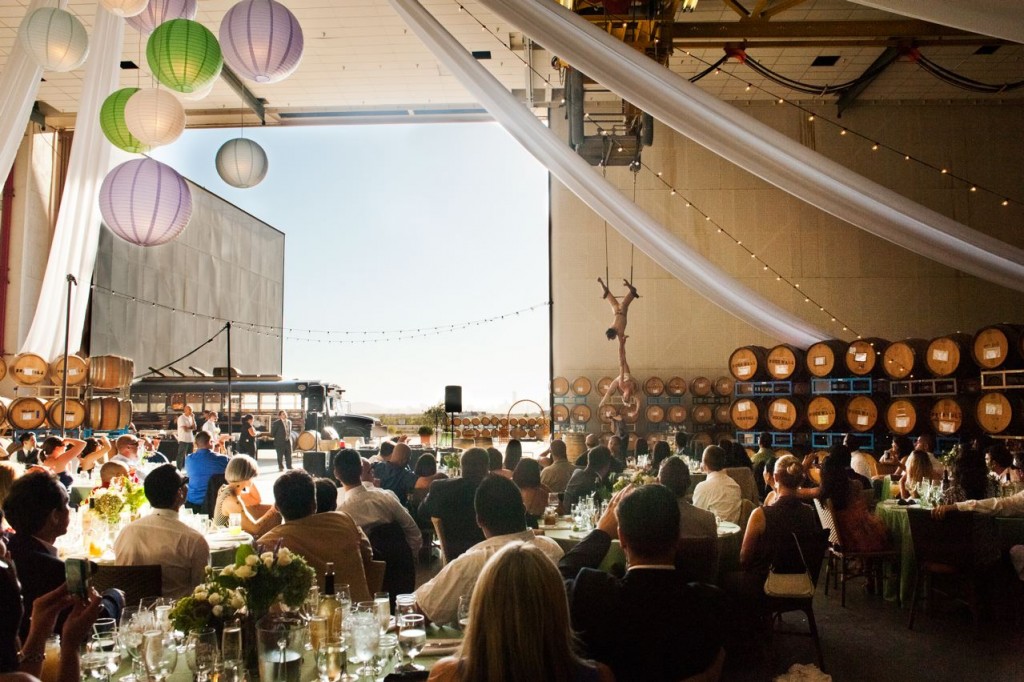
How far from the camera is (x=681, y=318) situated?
15.6m

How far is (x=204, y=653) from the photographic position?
2053 mm

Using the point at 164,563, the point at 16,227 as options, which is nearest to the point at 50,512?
the point at 164,563

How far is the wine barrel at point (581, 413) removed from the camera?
1493cm

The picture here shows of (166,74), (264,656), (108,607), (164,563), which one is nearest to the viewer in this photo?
(264,656)

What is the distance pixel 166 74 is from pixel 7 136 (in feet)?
12.9

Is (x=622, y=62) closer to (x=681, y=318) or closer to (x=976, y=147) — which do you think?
(x=681, y=318)

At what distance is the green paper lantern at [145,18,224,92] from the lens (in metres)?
5.37

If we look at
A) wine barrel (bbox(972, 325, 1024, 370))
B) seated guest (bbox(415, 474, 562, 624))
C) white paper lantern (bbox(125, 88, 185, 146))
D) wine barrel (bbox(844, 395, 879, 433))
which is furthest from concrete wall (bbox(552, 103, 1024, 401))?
seated guest (bbox(415, 474, 562, 624))

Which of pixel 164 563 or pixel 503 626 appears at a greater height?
pixel 503 626

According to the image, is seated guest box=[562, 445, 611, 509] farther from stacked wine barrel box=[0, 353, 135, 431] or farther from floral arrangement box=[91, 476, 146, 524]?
stacked wine barrel box=[0, 353, 135, 431]

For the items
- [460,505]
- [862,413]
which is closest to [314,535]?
[460,505]

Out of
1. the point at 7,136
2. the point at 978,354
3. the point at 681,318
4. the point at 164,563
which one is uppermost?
the point at 7,136

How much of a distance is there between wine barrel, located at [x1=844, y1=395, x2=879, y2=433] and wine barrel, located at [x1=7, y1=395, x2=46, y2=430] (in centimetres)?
1217

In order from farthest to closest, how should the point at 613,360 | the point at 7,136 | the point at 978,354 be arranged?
the point at 613,360 → the point at 978,354 → the point at 7,136
